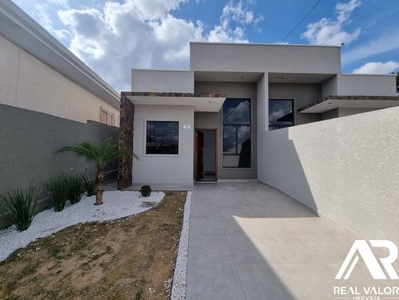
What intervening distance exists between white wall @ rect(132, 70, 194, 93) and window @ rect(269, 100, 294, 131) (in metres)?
4.84

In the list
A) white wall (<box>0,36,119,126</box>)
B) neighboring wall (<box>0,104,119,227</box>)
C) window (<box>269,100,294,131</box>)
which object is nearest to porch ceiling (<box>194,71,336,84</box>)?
window (<box>269,100,294,131</box>)

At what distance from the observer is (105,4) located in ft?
22.3

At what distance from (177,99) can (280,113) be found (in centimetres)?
614

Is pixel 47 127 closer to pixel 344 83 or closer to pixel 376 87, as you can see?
pixel 344 83

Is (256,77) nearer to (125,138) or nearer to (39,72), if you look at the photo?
(125,138)

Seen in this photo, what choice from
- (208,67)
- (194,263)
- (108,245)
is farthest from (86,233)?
(208,67)

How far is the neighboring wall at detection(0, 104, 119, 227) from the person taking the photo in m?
3.56

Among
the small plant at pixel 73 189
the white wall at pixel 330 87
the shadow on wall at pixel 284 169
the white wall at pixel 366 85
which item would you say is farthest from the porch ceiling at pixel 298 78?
the small plant at pixel 73 189

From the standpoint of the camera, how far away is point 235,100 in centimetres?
964

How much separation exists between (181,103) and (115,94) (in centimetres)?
546

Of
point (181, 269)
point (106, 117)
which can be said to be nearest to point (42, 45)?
point (106, 117)

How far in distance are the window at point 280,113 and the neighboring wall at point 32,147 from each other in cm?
931

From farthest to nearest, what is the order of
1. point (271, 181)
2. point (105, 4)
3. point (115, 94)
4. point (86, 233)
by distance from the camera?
point (115, 94)
point (271, 181)
point (105, 4)
point (86, 233)

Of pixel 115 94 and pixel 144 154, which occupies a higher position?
pixel 115 94
